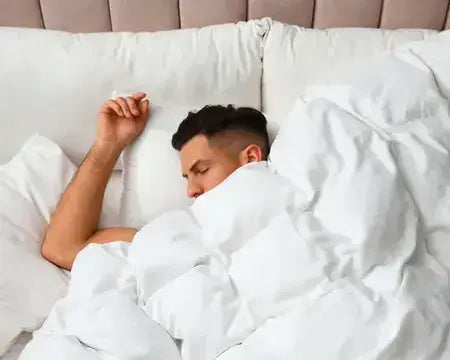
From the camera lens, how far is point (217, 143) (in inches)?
54.7

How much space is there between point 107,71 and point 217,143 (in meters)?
0.34

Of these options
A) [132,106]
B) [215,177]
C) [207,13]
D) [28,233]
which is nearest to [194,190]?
[215,177]

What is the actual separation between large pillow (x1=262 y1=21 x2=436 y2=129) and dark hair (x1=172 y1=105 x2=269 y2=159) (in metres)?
0.09

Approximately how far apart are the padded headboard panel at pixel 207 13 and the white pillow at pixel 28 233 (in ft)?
0.98

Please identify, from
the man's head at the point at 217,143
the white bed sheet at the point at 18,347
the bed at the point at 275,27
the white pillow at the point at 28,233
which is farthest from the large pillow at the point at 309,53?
the white bed sheet at the point at 18,347

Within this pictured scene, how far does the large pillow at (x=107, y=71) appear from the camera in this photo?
1.53 m

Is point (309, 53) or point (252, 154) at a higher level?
point (309, 53)

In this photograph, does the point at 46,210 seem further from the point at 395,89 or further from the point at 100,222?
the point at 395,89

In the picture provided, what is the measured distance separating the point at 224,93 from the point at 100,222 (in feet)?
1.31

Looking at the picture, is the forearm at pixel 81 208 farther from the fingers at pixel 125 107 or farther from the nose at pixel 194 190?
the nose at pixel 194 190

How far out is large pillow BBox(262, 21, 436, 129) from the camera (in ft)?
5.01

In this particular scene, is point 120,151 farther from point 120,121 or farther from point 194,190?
A: point 194,190

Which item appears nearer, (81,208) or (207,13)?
(81,208)

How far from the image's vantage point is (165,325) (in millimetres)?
1142
